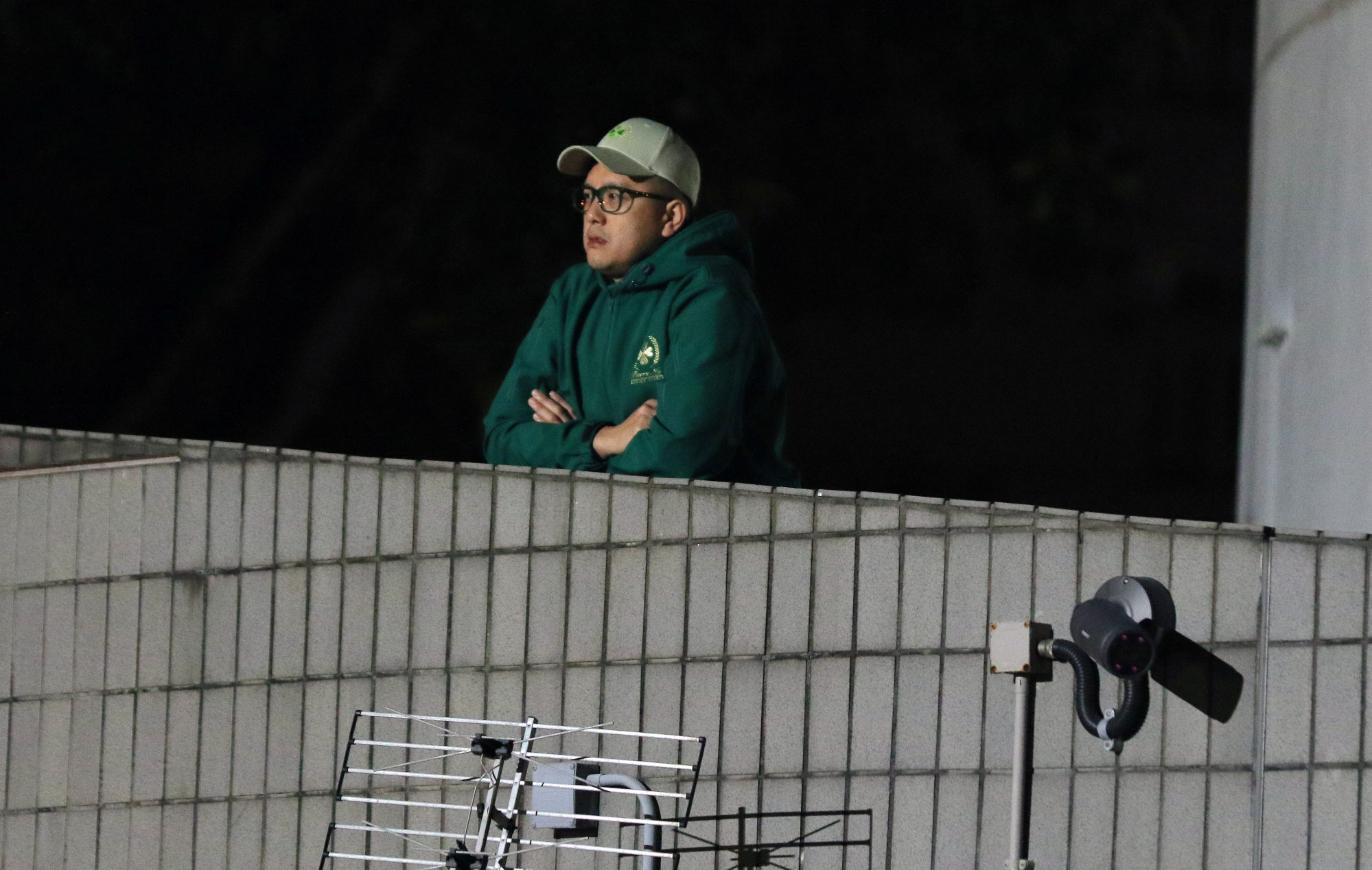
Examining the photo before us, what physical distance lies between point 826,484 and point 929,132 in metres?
1.24

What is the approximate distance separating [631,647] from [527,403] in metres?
1.09

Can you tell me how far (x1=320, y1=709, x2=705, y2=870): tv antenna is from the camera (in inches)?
183

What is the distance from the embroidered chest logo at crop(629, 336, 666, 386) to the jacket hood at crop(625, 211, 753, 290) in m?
0.22

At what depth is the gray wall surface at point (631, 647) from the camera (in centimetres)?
477

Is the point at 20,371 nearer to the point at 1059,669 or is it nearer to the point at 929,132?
the point at 929,132

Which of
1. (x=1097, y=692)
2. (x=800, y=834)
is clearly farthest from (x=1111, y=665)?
(x=800, y=834)

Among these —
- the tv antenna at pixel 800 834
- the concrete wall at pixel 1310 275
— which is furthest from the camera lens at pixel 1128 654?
the concrete wall at pixel 1310 275

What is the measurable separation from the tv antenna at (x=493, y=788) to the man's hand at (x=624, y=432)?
3.10 feet

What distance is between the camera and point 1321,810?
4641mm

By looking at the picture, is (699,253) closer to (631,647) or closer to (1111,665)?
(631,647)

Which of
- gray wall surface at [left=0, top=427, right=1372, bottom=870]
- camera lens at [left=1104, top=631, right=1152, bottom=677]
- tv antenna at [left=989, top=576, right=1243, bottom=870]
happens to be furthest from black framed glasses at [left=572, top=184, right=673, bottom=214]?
camera lens at [left=1104, top=631, right=1152, bottom=677]

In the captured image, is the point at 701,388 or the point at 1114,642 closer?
the point at 1114,642

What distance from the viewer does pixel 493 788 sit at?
14.7 feet

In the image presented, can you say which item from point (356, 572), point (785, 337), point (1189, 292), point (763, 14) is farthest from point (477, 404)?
point (1189, 292)
